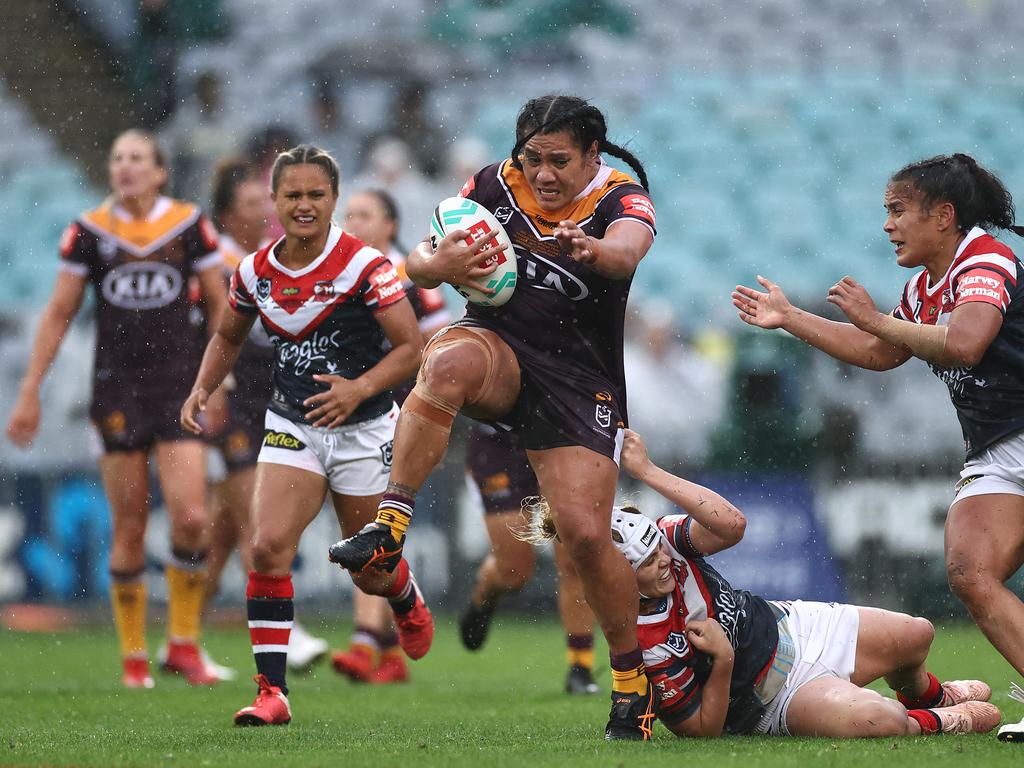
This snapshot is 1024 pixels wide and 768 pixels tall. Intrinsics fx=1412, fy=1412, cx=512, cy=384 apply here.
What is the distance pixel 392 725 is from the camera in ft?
17.7

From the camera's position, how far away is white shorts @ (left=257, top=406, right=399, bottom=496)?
5.60 m

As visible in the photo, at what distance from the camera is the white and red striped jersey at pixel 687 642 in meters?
4.62

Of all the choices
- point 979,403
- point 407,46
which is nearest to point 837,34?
point 407,46

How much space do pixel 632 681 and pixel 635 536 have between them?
49 cm

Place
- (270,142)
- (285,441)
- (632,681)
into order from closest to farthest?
(632,681) → (285,441) → (270,142)

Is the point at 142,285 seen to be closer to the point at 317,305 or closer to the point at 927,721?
the point at 317,305

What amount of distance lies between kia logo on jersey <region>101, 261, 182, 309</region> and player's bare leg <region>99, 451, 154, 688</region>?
33.0 inches

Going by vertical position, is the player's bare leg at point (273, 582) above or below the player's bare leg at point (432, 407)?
below

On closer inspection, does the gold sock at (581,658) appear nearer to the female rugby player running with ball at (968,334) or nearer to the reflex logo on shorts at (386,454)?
A: the reflex logo on shorts at (386,454)

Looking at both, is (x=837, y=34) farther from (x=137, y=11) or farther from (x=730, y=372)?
(x=137, y=11)

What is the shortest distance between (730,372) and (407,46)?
508 cm

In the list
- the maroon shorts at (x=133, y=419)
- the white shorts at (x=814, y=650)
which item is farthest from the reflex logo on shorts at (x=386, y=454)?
the maroon shorts at (x=133, y=419)

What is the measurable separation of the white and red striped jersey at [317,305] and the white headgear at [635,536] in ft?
4.80

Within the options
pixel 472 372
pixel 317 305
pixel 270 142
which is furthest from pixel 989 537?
pixel 270 142
